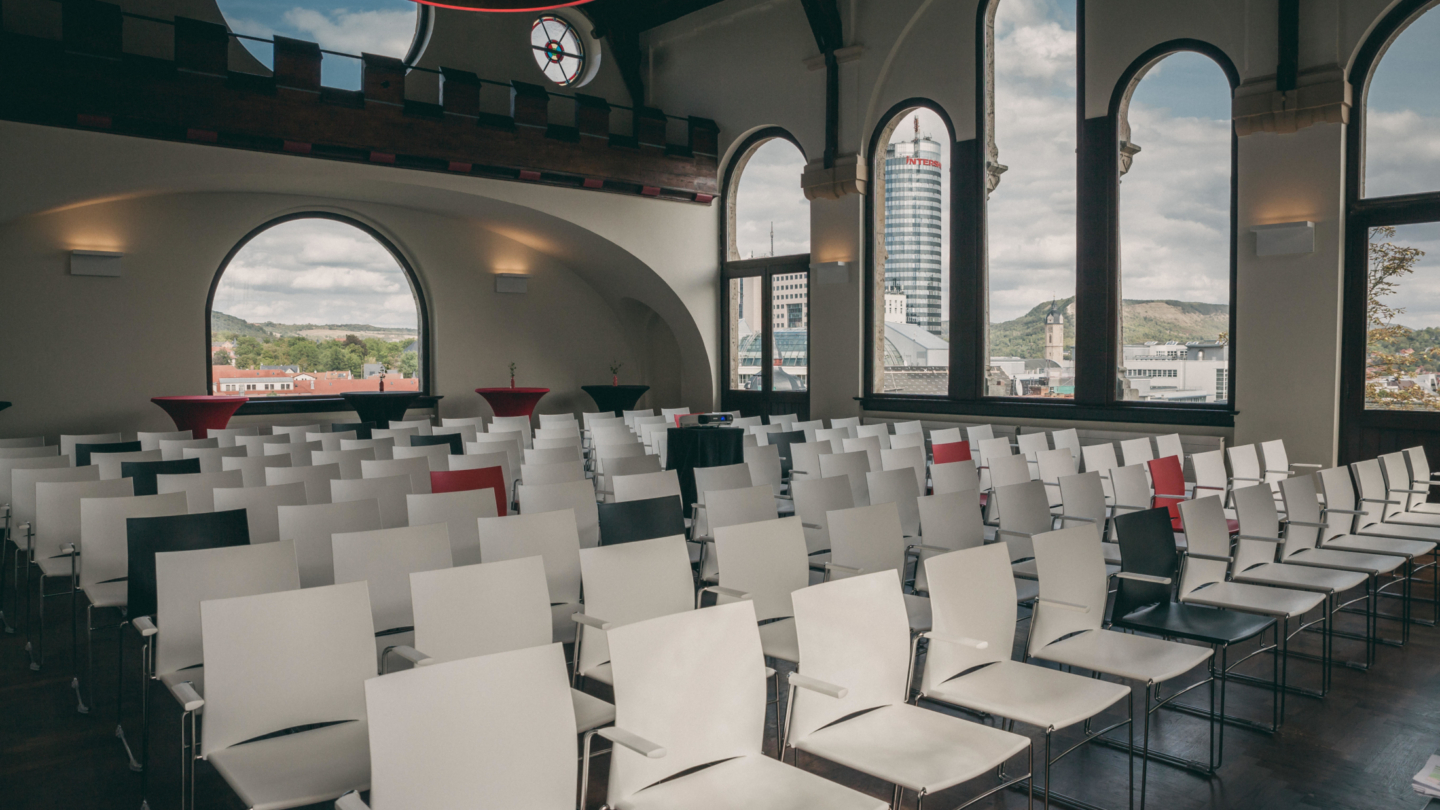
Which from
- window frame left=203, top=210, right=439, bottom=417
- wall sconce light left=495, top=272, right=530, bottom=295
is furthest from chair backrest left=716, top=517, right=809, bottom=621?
wall sconce light left=495, top=272, right=530, bottom=295

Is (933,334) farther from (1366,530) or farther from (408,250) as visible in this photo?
(408,250)

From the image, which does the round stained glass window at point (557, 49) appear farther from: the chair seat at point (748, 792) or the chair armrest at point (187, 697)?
the chair seat at point (748, 792)

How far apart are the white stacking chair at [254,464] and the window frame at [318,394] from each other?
595cm

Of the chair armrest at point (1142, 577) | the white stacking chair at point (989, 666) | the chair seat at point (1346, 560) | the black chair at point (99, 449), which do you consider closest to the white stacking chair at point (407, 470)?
the black chair at point (99, 449)

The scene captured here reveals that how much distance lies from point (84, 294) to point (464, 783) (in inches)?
414

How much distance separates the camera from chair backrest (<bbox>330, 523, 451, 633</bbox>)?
3.37 m

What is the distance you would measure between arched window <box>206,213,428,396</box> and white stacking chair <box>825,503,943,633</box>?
32.7 ft

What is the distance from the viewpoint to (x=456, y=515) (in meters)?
4.26

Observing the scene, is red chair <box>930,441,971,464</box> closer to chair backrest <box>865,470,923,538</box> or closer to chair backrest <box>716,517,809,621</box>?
chair backrest <box>865,470,923,538</box>

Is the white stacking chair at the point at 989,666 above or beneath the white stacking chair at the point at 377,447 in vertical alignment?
beneath

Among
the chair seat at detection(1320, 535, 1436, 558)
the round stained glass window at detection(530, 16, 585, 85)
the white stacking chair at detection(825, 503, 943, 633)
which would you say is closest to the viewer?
the white stacking chair at detection(825, 503, 943, 633)

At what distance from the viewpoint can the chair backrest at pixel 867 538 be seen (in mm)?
3883

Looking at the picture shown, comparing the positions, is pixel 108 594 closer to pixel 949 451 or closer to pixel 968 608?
pixel 968 608

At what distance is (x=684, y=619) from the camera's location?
2.49 metres
